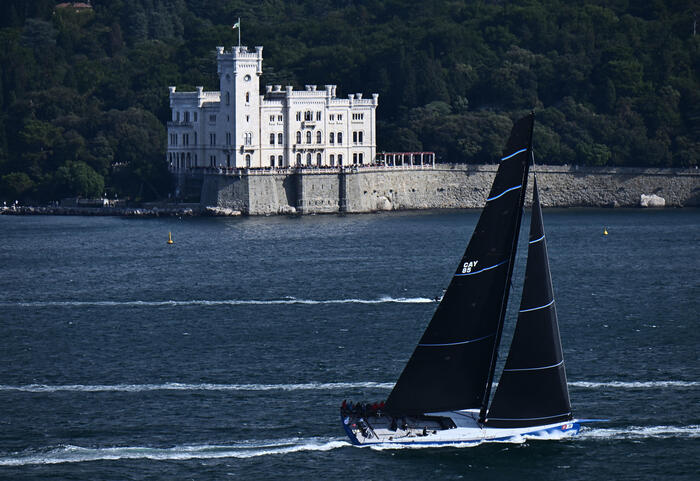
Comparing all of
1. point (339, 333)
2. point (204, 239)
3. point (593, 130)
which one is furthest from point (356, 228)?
point (339, 333)

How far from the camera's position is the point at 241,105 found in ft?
460

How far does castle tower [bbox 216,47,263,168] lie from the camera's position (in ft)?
459

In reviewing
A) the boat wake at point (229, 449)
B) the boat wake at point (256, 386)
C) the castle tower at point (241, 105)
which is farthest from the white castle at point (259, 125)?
the boat wake at point (229, 449)

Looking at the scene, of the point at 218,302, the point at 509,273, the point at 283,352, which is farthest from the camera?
the point at 218,302

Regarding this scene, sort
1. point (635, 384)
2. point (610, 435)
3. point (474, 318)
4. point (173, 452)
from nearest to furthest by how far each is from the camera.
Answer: point (474, 318), point (173, 452), point (610, 435), point (635, 384)

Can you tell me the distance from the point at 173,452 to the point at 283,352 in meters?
16.3

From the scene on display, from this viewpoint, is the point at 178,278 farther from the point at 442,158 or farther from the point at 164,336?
the point at 442,158

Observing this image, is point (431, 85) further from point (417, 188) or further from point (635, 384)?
point (635, 384)

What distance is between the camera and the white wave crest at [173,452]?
1933 inches

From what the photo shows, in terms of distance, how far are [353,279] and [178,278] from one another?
9970 millimetres

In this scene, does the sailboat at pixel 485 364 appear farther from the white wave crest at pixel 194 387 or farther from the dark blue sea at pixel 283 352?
the white wave crest at pixel 194 387

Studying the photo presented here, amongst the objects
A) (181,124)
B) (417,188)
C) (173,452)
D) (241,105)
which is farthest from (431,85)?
(173,452)

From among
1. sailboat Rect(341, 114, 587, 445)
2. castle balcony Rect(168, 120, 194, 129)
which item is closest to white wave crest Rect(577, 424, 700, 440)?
sailboat Rect(341, 114, 587, 445)

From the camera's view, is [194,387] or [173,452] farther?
[194,387]
